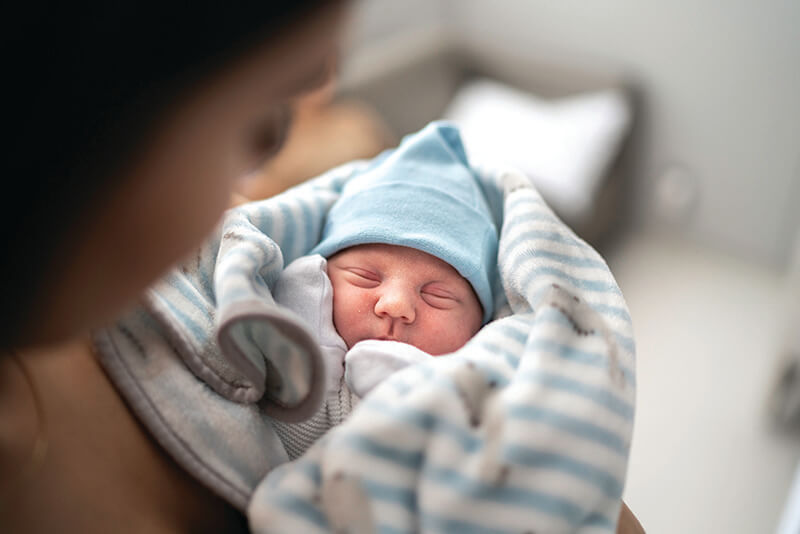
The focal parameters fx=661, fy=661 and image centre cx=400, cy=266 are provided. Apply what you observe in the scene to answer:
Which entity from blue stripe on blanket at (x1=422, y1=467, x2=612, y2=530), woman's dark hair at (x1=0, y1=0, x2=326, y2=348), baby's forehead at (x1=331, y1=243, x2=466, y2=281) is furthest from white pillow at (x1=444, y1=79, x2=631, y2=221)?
woman's dark hair at (x1=0, y1=0, x2=326, y2=348)

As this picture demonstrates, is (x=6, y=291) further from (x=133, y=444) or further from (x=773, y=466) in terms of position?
(x=773, y=466)

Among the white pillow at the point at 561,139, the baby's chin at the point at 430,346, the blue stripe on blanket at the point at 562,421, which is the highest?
the blue stripe on blanket at the point at 562,421

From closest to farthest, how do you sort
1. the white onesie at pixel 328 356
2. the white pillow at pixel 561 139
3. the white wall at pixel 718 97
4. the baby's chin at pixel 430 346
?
1. the white onesie at pixel 328 356
2. the baby's chin at pixel 430 346
3. the white wall at pixel 718 97
4. the white pillow at pixel 561 139

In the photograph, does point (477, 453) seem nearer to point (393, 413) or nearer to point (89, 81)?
point (393, 413)

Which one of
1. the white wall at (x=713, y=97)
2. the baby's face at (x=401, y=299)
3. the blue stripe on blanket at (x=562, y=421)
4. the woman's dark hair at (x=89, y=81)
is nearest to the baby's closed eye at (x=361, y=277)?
the baby's face at (x=401, y=299)

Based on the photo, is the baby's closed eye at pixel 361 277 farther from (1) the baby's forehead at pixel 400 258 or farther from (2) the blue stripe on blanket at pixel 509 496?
(2) the blue stripe on blanket at pixel 509 496

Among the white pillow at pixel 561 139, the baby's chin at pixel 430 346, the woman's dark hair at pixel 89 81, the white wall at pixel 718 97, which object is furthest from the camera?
the white pillow at pixel 561 139

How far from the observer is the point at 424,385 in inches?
23.5

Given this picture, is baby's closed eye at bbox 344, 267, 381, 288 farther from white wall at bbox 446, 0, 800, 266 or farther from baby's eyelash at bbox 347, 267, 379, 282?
white wall at bbox 446, 0, 800, 266

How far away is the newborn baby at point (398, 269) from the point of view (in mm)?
806

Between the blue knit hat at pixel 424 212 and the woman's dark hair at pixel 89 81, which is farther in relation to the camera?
the blue knit hat at pixel 424 212

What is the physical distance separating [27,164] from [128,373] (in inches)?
12.3

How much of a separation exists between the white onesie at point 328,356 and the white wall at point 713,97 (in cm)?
178

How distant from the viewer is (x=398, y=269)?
2.82 feet
